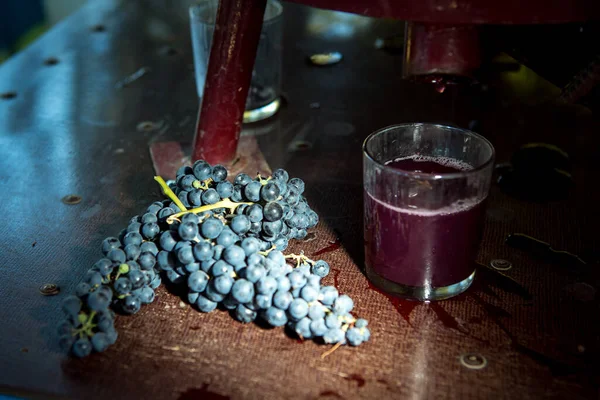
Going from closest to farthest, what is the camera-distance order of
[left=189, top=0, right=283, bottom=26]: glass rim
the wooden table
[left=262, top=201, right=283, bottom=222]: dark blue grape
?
the wooden table < [left=262, top=201, right=283, bottom=222]: dark blue grape < [left=189, top=0, right=283, bottom=26]: glass rim

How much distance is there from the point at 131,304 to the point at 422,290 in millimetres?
331

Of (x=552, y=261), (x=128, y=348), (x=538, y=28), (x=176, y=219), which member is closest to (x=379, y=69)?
(x=538, y=28)

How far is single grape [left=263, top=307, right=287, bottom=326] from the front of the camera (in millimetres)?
731

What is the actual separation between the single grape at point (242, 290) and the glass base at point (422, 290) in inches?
6.8

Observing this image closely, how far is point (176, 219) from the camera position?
0.78m

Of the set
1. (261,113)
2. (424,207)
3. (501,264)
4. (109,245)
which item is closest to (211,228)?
(109,245)

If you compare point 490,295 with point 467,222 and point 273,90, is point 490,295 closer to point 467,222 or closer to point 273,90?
point 467,222

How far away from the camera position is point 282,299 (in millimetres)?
717

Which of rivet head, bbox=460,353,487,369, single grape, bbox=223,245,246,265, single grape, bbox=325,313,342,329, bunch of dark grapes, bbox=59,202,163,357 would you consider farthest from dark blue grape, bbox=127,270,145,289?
rivet head, bbox=460,353,487,369

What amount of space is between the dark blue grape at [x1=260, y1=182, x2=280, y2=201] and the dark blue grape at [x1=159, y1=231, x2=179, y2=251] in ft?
0.37

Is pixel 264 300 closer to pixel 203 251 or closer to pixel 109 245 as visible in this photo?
pixel 203 251

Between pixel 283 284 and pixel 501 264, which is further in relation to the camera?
pixel 501 264

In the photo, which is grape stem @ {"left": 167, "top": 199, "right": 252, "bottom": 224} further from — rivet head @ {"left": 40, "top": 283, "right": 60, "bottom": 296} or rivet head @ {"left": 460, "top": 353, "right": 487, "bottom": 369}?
rivet head @ {"left": 460, "top": 353, "right": 487, "bottom": 369}

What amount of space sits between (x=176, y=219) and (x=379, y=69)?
→ 851 mm
